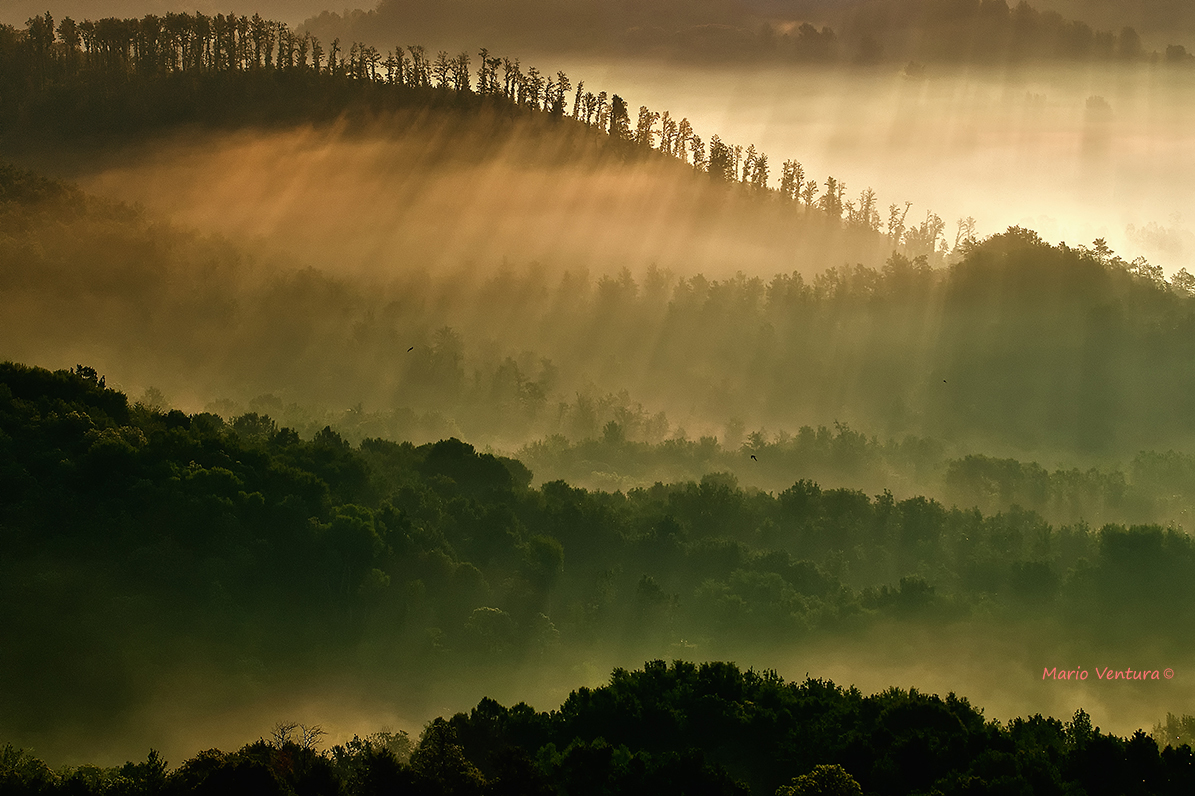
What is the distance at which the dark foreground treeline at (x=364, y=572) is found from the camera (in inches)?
5000

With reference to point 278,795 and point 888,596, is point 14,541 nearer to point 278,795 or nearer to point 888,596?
point 278,795

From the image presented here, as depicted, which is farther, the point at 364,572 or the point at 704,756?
the point at 364,572

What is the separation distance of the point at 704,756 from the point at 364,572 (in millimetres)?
90073

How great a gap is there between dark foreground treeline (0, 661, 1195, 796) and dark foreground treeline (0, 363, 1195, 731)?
177ft

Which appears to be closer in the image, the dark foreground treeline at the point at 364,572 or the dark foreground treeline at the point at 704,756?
the dark foreground treeline at the point at 704,756

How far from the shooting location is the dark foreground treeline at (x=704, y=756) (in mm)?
53281

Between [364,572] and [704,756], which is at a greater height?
[704,756]

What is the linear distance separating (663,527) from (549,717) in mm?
116580

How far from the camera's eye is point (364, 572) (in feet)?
472

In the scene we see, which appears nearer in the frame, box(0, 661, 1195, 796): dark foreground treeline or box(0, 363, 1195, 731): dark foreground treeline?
box(0, 661, 1195, 796): dark foreground treeline

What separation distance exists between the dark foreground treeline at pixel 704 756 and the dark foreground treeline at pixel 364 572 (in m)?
53.9

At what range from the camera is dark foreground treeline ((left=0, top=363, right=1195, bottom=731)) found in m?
127

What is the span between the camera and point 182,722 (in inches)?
4601

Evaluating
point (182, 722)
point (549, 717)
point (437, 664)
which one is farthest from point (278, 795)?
point (437, 664)
